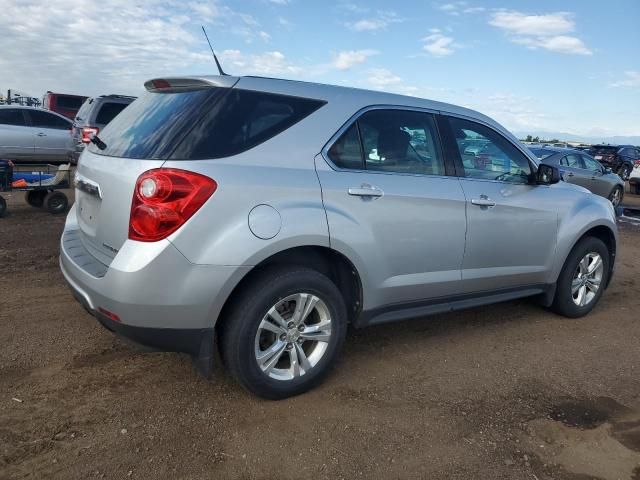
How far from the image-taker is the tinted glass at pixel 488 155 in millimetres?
3924

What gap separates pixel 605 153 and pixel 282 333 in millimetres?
25725

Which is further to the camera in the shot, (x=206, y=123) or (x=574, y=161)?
(x=574, y=161)

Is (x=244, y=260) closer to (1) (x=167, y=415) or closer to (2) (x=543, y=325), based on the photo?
(1) (x=167, y=415)

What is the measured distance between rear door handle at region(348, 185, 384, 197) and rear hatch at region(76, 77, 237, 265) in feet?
3.05

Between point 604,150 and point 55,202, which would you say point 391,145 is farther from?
point 604,150

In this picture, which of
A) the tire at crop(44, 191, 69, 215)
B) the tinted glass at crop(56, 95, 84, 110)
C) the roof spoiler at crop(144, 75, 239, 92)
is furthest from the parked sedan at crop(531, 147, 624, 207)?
the tinted glass at crop(56, 95, 84, 110)

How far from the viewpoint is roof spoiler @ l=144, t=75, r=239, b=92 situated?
298 centimetres

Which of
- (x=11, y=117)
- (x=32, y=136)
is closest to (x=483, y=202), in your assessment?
(x=32, y=136)

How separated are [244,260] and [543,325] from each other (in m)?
3.14

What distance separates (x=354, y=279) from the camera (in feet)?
10.9

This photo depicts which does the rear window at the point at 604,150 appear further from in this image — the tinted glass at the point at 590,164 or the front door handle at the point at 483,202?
the front door handle at the point at 483,202

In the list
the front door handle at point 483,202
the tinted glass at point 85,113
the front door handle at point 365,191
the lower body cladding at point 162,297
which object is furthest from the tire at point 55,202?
the front door handle at point 483,202

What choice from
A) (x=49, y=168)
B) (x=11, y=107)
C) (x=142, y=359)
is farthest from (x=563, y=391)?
(x=11, y=107)

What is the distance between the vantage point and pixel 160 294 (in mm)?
2617
